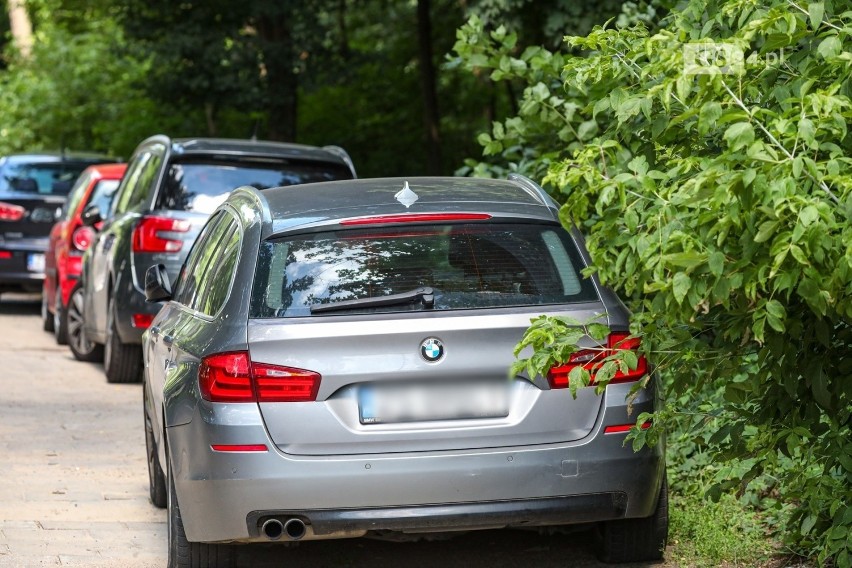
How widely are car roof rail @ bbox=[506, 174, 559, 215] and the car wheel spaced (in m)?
7.07

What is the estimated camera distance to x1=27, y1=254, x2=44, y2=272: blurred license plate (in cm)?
1641

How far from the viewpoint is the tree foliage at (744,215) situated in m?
3.83

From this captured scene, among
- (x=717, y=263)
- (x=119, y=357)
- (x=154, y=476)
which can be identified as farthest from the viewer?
(x=119, y=357)

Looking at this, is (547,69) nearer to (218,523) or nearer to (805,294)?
(218,523)

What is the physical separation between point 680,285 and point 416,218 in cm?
175

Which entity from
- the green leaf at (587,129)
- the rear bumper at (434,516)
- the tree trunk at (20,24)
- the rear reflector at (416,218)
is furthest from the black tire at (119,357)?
the tree trunk at (20,24)

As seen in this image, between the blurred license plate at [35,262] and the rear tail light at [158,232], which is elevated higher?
the rear tail light at [158,232]

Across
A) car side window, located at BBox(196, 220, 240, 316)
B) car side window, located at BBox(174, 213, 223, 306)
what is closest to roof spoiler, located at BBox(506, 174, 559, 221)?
car side window, located at BBox(196, 220, 240, 316)

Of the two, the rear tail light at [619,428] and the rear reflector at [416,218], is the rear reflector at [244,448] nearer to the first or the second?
the rear reflector at [416,218]

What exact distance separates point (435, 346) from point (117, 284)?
6366 mm

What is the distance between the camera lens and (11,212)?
53.6 feet

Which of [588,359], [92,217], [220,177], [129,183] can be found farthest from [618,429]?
[92,217]

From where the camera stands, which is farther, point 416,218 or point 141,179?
point 141,179

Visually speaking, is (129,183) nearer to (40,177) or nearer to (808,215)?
(40,177)
